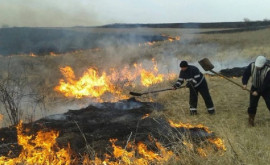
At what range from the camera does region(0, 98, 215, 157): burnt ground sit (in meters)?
6.73

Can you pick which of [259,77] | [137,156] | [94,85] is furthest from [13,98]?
[259,77]

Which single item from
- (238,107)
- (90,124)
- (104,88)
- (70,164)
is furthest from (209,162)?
(104,88)

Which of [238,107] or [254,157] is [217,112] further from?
[254,157]

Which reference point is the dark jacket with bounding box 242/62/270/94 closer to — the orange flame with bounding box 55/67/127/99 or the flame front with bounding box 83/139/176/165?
the flame front with bounding box 83/139/176/165

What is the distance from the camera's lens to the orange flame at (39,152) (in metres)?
5.77

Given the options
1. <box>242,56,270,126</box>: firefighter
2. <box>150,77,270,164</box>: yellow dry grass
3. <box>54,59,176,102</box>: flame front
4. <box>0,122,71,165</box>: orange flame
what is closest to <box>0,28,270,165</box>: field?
<box>150,77,270,164</box>: yellow dry grass

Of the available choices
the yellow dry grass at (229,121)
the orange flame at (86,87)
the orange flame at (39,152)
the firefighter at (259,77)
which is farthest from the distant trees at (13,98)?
the firefighter at (259,77)

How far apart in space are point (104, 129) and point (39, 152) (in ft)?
7.54

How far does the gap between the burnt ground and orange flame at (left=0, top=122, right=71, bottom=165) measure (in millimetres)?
196

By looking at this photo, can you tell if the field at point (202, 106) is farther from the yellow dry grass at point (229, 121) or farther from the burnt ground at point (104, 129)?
the burnt ground at point (104, 129)

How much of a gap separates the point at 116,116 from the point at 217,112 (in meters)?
3.28

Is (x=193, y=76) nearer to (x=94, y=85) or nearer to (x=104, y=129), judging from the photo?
(x=104, y=129)

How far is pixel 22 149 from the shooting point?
6.53 metres

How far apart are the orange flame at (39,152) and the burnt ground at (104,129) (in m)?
0.20
